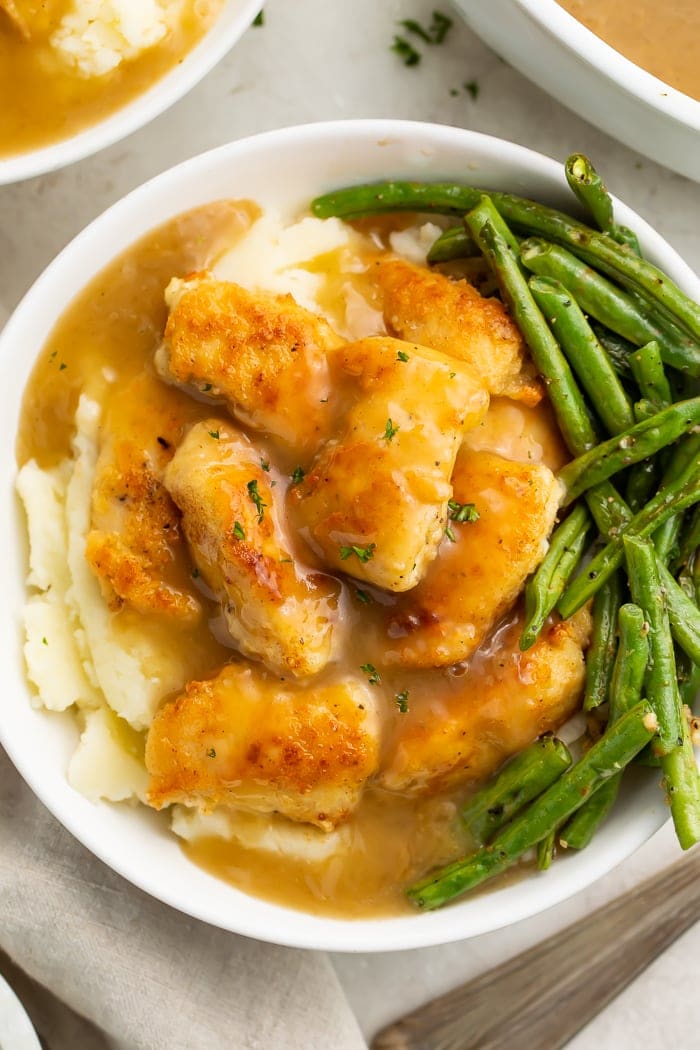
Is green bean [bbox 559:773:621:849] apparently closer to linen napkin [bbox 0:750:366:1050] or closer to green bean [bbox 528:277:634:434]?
green bean [bbox 528:277:634:434]

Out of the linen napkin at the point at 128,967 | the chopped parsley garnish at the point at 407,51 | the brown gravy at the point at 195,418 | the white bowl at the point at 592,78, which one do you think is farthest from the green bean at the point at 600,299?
the linen napkin at the point at 128,967

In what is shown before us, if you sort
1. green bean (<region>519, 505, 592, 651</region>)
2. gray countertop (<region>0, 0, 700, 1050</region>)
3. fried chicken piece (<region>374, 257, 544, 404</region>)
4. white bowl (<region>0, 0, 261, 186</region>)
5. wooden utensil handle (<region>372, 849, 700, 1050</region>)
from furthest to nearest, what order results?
wooden utensil handle (<region>372, 849, 700, 1050</region>)
gray countertop (<region>0, 0, 700, 1050</region>)
white bowl (<region>0, 0, 261, 186</region>)
fried chicken piece (<region>374, 257, 544, 404</region>)
green bean (<region>519, 505, 592, 651</region>)

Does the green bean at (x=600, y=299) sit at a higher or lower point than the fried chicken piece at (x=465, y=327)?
higher

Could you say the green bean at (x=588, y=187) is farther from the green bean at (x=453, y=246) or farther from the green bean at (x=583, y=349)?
the green bean at (x=453, y=246)

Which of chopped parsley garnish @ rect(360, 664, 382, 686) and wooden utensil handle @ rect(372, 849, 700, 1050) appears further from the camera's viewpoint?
wooden utensil handle @ rect(372, 849, 700, 1050)

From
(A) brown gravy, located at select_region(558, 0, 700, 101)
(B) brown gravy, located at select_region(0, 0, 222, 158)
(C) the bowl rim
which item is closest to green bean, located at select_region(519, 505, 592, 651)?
(C) the bowl rim

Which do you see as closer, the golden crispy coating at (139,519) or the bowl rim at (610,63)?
the golden crispy coating at (139,519)

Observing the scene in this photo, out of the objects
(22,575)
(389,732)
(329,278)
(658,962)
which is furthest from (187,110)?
(658,962)

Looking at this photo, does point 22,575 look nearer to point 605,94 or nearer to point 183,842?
point 183,842
